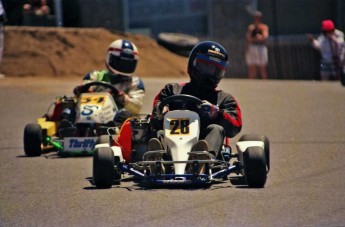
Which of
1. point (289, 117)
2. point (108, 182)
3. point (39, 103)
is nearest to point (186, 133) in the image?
point (108, 182)

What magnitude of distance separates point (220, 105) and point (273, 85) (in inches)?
421

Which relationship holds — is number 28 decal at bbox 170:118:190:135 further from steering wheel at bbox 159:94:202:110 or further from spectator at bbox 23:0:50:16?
spectator at bbox 23:0:50:16

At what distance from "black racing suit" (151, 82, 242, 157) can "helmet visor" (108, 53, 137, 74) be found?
2.84 metres

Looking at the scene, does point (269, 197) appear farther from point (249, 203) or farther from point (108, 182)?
point (108, 182)

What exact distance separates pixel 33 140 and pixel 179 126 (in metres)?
2.91

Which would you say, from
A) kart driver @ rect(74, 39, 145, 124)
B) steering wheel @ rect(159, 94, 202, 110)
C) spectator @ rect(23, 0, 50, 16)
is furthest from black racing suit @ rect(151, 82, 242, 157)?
spectator @ rect(23, 0, 50, 16)

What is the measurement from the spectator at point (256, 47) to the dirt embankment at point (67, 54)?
1.40m

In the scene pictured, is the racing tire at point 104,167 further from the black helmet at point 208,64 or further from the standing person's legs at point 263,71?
the standing person's legs at point 263,71

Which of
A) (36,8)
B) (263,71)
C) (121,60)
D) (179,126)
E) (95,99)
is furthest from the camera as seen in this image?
(36,8)

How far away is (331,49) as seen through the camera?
66.8 ft

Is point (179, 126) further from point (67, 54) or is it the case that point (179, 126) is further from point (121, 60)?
point (67, 54)

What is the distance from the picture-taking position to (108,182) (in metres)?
8.54

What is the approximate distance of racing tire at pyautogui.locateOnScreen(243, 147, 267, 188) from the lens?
8.38 m

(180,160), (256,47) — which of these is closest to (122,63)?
(180,160)
